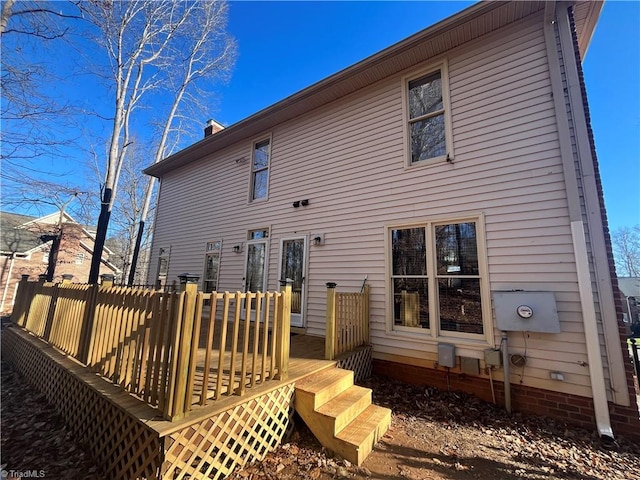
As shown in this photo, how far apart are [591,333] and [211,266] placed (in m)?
8.50

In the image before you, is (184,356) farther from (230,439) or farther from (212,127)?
(212,127)

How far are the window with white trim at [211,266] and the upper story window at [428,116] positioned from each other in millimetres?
6131

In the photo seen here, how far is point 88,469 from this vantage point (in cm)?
263

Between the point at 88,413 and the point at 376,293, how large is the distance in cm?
429

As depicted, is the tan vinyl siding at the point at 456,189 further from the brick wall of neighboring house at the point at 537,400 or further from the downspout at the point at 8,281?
the downspout at the point at 8,281

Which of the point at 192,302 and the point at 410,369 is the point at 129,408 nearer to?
the point at 192,302

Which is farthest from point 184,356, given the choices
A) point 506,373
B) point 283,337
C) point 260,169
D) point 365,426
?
point 260,169

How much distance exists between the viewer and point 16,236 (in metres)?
16.9

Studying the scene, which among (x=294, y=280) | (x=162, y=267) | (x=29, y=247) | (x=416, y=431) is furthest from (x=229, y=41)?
(x=29, y=247)

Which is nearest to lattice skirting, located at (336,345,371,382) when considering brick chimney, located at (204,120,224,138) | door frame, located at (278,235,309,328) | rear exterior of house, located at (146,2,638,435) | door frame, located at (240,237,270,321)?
rear exterior of house, located at (146,2,638,435)

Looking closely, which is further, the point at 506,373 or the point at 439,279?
the point at 439,279

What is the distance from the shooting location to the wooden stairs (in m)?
2.66

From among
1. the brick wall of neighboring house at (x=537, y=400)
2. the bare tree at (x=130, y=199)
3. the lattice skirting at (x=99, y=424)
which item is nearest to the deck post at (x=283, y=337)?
the lattice skirting at (x=99, y=424)

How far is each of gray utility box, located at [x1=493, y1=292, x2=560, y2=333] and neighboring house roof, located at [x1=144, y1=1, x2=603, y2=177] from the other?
4351 millimetres
